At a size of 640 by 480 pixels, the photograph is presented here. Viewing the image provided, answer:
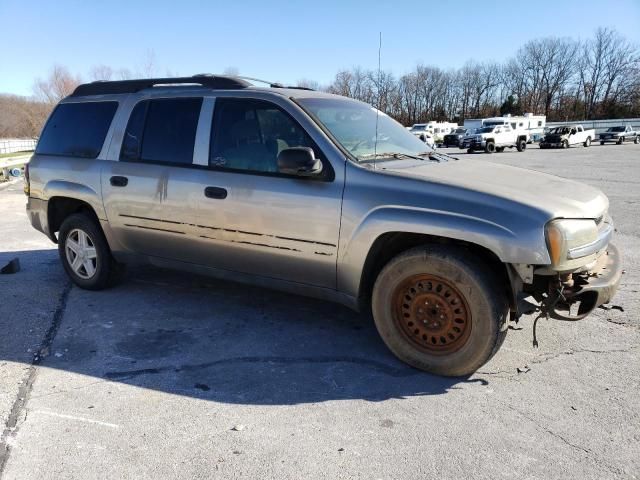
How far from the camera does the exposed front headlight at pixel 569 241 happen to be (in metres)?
2.85

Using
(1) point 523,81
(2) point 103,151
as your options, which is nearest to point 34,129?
(2) point 103,151

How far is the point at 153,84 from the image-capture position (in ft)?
15.2

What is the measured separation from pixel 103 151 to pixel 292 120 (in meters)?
2.10

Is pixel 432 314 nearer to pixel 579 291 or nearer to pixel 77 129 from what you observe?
pixel 579 291

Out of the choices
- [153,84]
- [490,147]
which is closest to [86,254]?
[153,84]

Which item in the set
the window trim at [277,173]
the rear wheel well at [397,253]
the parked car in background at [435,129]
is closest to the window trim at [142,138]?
the window trim at [277,173]

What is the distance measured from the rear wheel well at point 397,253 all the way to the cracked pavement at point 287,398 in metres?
0.54

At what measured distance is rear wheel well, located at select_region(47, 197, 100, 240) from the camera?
5.02 m

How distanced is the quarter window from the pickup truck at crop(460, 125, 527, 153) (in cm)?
3254

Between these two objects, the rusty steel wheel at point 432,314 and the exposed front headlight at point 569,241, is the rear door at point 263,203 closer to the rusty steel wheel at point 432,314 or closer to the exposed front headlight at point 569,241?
the rusty steel wheel at point 432,314

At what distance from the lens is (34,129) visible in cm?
6606

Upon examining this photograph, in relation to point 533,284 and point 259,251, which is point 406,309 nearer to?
point 533,284

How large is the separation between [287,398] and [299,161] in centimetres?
155

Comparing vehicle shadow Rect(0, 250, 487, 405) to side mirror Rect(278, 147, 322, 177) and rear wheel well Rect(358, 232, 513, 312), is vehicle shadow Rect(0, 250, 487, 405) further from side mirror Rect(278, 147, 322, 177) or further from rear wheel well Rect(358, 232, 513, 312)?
side mirror Rect(278, 147, 322, 177)
